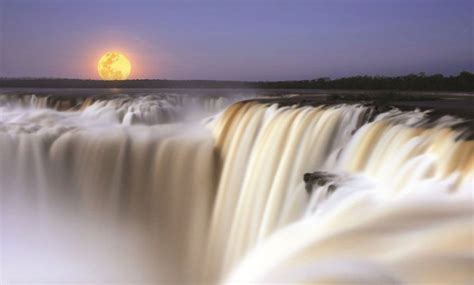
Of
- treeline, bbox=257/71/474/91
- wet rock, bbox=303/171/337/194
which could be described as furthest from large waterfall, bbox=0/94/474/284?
treeline, bbox=257/71/474/91

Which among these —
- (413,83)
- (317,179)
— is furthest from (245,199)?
(413,83)

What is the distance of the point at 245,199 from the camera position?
6.82 meters

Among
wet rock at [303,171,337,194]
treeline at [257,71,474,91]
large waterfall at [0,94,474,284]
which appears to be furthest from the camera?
treeline at [257,71,474,91]

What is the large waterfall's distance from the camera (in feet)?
10.6

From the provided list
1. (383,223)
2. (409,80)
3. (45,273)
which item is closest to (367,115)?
(383,223)

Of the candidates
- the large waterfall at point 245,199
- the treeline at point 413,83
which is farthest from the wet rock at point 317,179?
the treeline at point 413,83

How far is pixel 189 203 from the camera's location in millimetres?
8141

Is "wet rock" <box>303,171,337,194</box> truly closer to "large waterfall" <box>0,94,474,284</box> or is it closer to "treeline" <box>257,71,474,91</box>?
"large waterfall" <box>0,94,474,284</box>

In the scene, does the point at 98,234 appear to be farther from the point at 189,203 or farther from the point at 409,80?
the point at 409,80

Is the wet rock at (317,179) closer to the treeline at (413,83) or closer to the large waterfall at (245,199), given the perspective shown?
the large waterfall at (245,199)

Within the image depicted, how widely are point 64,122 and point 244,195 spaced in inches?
286

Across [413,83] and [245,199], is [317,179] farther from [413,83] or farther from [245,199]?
[413,83]

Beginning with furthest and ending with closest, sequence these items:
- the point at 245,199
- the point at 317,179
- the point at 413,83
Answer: the point at 413,83, the point at 245,199, the point at 317,179

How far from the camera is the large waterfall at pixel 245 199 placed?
3.22 meters
